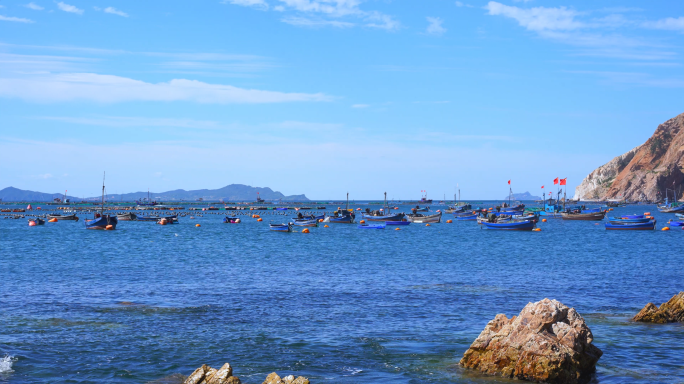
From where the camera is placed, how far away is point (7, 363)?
60.7 ft

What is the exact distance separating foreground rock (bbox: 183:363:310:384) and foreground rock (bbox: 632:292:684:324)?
1683 cm

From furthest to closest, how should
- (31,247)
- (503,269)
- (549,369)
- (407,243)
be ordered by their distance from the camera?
(407,243) → (31,247) → (503,269) → (549,369)

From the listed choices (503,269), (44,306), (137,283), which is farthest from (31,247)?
(503,269)

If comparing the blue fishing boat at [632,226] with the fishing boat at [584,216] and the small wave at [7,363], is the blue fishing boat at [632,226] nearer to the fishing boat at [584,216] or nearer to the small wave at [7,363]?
the fishing boat at [584,216]

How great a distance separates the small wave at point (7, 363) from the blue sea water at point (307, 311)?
0.07 metres

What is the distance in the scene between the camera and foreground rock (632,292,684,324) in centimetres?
2442

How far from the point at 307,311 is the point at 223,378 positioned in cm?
1227

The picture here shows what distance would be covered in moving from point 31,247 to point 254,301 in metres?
45.6

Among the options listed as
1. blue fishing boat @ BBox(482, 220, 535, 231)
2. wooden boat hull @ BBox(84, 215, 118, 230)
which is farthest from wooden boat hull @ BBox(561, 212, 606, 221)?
wooden boat hull @ BBox(84, 215, 118, 230)

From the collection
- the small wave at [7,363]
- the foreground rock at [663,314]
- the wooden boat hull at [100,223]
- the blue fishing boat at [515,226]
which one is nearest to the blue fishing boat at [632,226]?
the blue fishing boat at [515,226]

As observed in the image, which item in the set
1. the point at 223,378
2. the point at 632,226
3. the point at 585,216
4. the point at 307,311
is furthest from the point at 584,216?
the point at 223,378

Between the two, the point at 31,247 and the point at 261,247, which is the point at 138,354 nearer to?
the point at 261,247

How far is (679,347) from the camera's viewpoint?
20578 millimetres

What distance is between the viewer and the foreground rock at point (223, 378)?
14.8m
